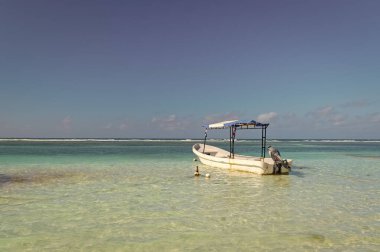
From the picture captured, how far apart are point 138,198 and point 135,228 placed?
4.00 m

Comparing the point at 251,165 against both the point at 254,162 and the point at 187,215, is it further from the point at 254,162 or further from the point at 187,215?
the point at 187,215

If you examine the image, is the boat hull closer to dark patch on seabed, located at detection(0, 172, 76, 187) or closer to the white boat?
the white boat

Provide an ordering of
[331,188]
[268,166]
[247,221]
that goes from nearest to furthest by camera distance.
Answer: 1. [247,221]
2. [331,188]
3. [268,166]

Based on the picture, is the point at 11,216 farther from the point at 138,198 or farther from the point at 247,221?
the point at 247,221

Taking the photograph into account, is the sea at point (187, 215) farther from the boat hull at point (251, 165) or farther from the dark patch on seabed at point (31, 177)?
the boat hull at point (251, 165)

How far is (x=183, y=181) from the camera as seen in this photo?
682 inches

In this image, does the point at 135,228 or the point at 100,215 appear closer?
the point at 135,228

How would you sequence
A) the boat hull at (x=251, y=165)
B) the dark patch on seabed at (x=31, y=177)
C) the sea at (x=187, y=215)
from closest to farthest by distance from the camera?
the sea at (x=187, y=215) → the dark patch on seabed at (x=31, y=177) → the boat hull at (x=251, y=165)

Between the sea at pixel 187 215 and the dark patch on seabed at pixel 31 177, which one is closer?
the sea at pixel 187 215

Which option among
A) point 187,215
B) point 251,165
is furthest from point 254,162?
point 187,215

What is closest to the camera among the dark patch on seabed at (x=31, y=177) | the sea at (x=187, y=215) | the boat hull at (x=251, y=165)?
the sea at (x=187, y=215)

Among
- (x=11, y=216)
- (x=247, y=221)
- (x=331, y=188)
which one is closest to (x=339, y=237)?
(x=247, y=221)

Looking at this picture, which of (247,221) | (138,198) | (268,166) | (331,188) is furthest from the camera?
(268,166)

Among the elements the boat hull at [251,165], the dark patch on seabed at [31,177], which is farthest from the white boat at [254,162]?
the dark patch on seabed at [31,177]
